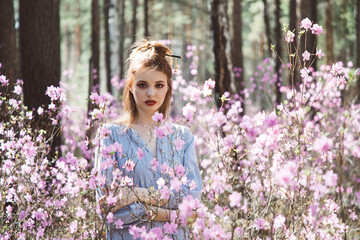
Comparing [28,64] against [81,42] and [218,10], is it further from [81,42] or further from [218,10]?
[81,42]

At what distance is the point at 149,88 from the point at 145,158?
0.45 meters

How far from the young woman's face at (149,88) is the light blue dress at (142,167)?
0.20 metres

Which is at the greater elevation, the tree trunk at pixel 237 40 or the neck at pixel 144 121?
the tree trunk at pixel 237 40

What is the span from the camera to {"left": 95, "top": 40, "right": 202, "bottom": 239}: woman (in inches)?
85.3

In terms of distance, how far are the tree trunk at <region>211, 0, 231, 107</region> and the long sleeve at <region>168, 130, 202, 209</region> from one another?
301 cm

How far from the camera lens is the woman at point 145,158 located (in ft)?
7.11

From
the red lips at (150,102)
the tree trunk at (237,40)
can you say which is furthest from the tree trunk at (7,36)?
the tree trunk at (237,40)

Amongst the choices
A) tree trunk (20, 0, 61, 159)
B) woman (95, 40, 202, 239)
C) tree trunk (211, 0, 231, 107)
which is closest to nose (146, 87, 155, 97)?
woman (95, 40, 202, 239)

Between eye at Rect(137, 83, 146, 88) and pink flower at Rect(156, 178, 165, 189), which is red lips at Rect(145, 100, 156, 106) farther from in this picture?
pink flower at Rect(156, 178, 165, 189)

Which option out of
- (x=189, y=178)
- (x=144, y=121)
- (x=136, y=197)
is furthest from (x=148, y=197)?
(x=144, y=121)

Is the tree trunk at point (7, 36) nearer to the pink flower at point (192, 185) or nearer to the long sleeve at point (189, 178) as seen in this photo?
the long sleeve at point (189, 178)

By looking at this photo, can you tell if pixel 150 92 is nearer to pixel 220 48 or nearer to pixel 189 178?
pixel 189 178

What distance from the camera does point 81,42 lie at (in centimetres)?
2977

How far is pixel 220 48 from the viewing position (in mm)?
5566
